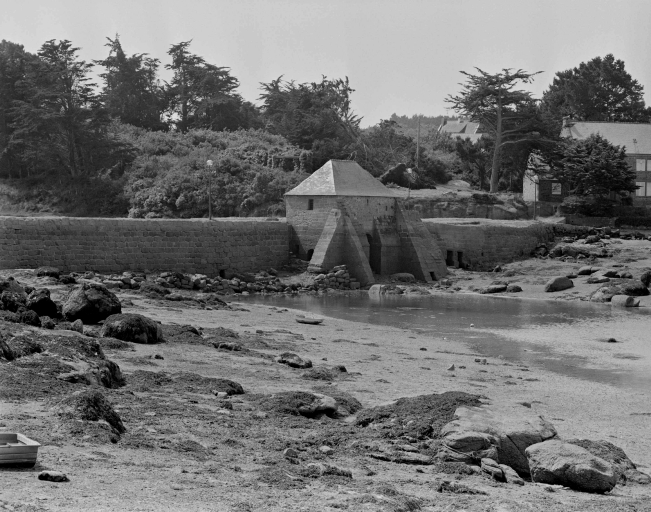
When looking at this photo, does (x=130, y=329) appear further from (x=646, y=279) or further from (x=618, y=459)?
(x=646, y=279)

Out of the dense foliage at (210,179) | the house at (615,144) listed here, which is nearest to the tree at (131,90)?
the dense foliage at (210,179)

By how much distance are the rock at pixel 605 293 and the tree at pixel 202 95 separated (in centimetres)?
2909

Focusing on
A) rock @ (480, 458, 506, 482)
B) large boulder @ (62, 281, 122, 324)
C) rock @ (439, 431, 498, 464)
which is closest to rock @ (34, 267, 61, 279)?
large boulder @ (62, 281, 122, 324)

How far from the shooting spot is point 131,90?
56062mm

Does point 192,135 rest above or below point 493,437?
above

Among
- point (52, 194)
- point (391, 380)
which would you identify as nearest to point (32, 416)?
point (391, 380)

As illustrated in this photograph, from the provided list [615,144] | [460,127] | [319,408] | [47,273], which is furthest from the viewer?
[460,127]

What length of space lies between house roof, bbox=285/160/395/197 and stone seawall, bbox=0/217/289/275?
1.69m

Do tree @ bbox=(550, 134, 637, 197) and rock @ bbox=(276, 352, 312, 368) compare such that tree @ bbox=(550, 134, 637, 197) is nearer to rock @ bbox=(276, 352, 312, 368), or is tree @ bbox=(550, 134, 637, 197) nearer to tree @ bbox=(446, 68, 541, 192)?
tree @ bbox=(446, 68, 541, 192)

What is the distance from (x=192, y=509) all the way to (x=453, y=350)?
12927mm

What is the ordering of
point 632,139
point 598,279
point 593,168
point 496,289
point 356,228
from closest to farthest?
1. point 496,289
2. point 598,279
3. point 356,228
4. point 593,168
5. point 632,139

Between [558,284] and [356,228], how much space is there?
710 cm

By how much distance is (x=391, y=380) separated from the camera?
47.2 ft

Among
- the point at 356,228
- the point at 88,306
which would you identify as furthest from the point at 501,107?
the point at 88,306
